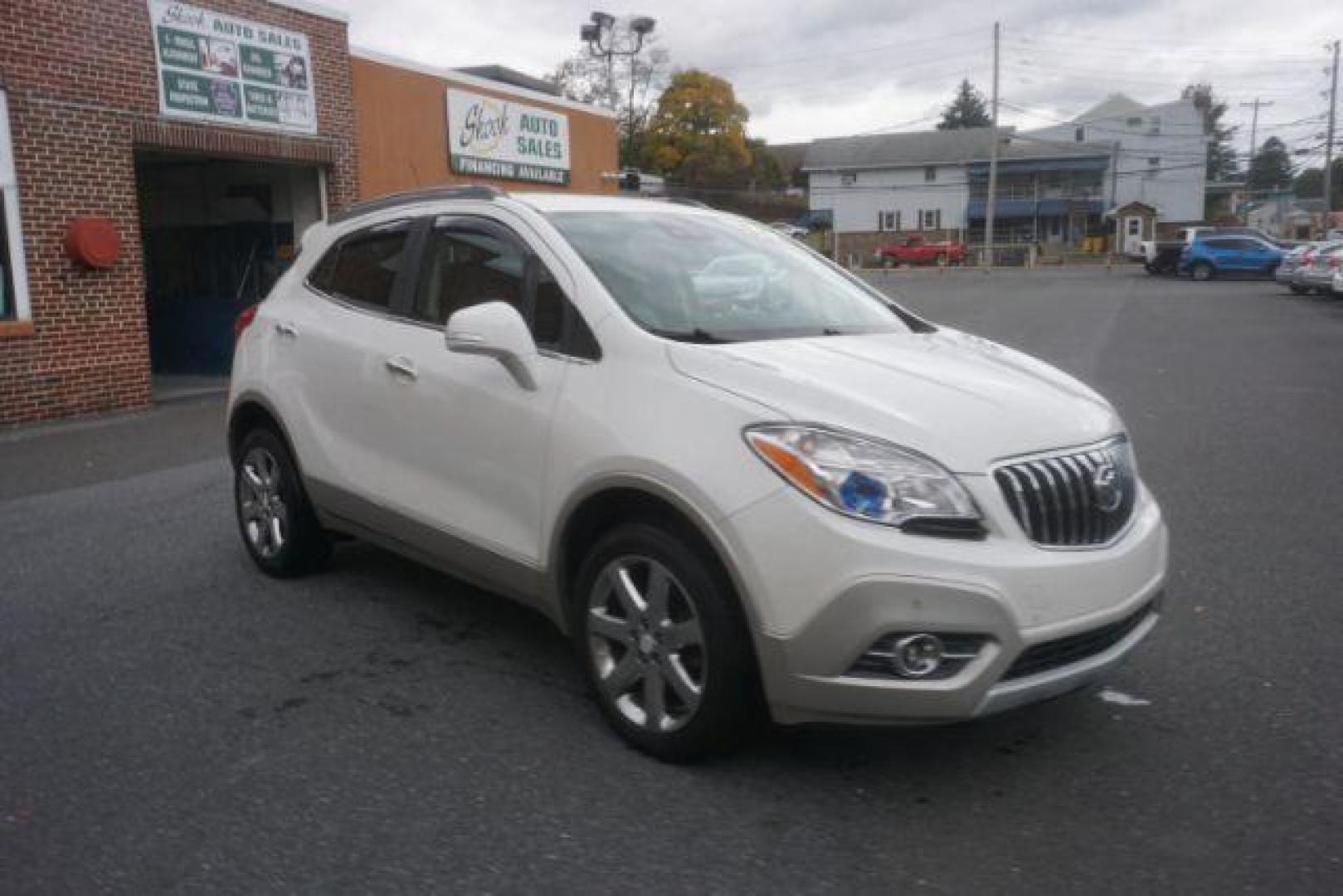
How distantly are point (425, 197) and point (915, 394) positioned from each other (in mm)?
2421

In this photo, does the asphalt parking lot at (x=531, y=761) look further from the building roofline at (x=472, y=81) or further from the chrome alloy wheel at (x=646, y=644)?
the building roofline at (x=472, y=81)

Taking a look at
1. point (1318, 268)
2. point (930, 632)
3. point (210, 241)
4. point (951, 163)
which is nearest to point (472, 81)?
point (210, 241)

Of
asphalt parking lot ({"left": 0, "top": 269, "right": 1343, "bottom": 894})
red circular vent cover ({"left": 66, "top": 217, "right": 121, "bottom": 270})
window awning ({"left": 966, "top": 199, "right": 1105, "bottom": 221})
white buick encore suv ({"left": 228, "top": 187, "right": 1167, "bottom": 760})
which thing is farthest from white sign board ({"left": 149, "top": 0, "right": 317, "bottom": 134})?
window awning ({"left": 966, "top": 199, "right": 1105, "bottom": 221})

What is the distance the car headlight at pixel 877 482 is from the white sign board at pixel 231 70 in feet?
38.2

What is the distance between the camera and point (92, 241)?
1178 cm

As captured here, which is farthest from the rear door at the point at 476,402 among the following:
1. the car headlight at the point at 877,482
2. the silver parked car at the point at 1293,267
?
the silver parked car at the point at 1293,267

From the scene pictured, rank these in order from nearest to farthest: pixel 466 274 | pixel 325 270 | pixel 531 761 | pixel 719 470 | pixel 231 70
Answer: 1. pixel 719 470
2. pixel 531 761
3. pixel 466 274
4. pixel 325 270
5. pixel 231 70

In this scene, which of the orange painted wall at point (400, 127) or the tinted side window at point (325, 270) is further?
the orange painted wall at point (400, 127)

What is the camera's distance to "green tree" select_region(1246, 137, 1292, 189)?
467 feet

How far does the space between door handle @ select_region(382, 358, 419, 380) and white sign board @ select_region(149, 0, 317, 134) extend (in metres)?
9.65

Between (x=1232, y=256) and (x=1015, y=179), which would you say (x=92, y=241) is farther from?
(x=1015, y=179)

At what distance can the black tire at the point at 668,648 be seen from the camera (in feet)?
10.7

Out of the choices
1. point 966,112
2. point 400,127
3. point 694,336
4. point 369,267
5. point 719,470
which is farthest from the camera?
point 966,112

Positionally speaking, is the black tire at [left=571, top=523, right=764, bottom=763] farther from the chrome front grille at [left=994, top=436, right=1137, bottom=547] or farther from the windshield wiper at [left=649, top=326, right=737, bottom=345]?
the chrome front grille at [left=994, top=436, right=1137, bottom=547]
